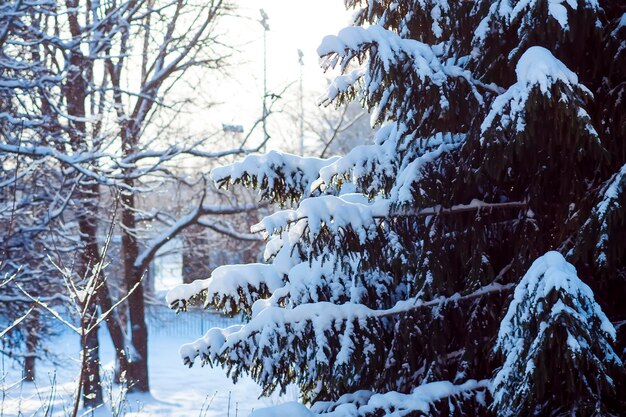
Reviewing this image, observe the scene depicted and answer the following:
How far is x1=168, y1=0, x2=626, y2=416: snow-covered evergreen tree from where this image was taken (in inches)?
142

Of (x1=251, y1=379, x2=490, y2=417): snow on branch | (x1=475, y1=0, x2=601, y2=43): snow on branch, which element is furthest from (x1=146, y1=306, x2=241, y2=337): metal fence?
(x1=475, y1=0, x2=601, y2=43): snow on branch

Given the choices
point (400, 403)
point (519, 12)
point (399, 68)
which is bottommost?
point (400, 403)

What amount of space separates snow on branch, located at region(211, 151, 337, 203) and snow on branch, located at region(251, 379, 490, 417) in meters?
1.73

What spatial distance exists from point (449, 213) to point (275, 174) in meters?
1.53

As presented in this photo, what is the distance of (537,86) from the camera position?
126 inches

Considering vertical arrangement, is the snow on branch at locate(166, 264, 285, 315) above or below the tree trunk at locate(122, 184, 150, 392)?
above

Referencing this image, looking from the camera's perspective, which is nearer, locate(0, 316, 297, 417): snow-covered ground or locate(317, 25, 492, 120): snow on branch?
locate(317, 25, 492, 120): snow on branch

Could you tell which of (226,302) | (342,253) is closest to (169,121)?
(226,302)

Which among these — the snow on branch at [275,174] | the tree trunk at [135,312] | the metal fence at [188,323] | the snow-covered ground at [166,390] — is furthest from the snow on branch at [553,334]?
the metal fence at [188,323]

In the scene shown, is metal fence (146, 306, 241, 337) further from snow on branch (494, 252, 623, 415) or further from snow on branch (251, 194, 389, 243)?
snow on branch (494, 252, 623, 415)

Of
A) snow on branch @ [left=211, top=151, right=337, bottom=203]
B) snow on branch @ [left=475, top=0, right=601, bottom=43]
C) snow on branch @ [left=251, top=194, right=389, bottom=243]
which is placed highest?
snow on branch @ [left=475, top=0, right=601, bottom=43]

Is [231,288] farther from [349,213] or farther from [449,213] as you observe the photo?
[449,213]

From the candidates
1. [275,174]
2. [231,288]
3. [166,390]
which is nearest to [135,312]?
[166,390]

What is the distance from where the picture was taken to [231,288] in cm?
540
